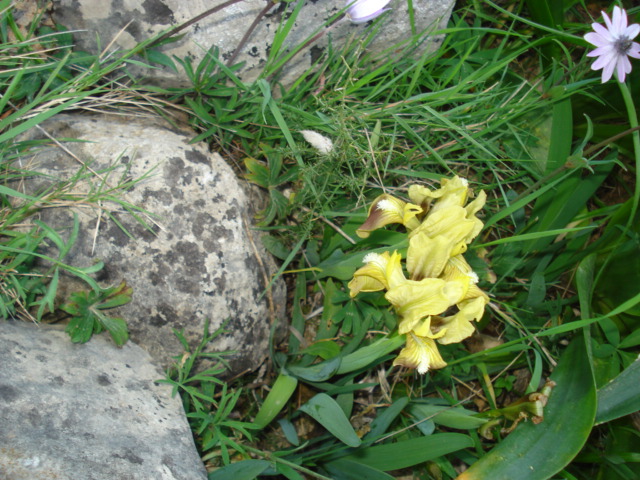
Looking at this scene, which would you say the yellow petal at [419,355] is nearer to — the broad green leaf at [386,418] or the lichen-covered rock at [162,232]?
the broad green leaf at [386,418]

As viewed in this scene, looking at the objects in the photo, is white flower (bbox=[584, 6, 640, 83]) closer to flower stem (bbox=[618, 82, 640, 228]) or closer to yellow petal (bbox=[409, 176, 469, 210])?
flower stem (bbox=[618, 82, 640, 228])

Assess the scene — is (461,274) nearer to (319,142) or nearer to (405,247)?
(405,247)

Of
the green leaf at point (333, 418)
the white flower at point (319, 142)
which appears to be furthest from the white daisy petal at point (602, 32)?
the green leaf at point (333, 418)

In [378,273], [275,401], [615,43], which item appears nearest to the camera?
[378,273]

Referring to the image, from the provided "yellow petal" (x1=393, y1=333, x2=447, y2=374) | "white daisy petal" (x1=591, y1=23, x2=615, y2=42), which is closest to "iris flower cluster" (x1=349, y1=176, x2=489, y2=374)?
"yellow petal" (x1=393, y1=333, x2=447, y2=374)

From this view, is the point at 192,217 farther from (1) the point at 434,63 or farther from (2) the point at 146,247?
(1) the point at 434,63

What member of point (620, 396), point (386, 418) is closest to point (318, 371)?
point (386, 418)
